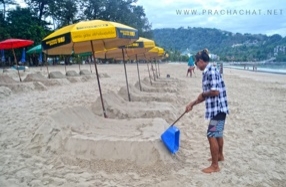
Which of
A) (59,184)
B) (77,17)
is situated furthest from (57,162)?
(77,17)

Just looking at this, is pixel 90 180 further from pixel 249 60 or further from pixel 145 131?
pixel 249 60

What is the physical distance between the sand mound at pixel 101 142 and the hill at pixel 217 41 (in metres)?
115

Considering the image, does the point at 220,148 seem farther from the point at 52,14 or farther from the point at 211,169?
the point at 52,14

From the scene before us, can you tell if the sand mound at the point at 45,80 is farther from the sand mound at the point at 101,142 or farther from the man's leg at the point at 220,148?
the man's leg at the point at 220,148

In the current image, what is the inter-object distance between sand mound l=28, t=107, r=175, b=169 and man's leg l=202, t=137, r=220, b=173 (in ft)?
2.01

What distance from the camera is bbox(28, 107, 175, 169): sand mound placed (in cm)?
416

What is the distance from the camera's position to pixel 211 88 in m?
3.62

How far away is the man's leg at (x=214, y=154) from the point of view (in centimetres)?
382

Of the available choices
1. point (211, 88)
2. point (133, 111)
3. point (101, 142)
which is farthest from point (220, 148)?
point (133, 111)

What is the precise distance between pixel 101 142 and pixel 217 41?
154 metres

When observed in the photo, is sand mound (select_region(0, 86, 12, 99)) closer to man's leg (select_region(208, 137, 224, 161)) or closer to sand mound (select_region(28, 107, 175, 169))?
sand mound (select_region(28, 107, 175, 169))

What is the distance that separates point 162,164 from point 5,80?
11.9 m

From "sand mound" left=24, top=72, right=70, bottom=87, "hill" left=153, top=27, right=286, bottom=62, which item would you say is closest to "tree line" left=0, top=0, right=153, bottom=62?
"sand mound" left=24, top=72, right=70, bottom=87

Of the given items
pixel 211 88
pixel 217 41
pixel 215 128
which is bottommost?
pixel 215 128
